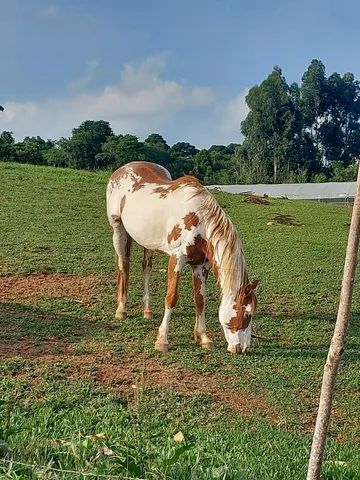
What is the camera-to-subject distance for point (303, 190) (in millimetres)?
34094

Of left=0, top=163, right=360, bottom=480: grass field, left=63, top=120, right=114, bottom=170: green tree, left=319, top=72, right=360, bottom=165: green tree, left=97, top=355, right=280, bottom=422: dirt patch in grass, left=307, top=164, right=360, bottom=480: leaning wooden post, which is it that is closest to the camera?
left=307, top=164, right=360, bottom=480: leaning wooden post

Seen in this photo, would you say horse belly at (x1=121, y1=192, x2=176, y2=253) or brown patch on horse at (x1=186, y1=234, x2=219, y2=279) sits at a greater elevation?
horse belly at (x1=121, y1=192, x2=176, y2=253)

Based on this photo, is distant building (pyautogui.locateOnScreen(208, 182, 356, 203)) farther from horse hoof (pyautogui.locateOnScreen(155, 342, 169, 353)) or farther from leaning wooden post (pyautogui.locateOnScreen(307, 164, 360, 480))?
leaning wooden post (pyautogui.locateOnScreen(307, 164, 360, 480))

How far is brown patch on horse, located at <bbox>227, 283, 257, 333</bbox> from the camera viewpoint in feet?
18.5

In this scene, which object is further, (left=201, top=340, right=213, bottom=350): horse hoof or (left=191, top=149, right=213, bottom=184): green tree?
(left=191, top=149, right=213, bottom=184): green tree

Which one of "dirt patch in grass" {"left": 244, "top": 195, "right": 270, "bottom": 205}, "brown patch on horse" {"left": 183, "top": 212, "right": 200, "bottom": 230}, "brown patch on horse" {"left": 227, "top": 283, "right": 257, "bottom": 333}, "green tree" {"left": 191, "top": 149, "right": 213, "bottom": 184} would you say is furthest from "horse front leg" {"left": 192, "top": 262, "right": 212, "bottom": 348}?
"green tree" {"left": 191, "top": 149, "right": 213, "bottom": 184}

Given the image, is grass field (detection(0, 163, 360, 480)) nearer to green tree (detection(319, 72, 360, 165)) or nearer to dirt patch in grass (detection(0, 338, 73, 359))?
dirt patch in grass (detection(0, 338, 73, 359))

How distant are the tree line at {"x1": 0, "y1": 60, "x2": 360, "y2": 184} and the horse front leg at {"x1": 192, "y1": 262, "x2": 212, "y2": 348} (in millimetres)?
24352

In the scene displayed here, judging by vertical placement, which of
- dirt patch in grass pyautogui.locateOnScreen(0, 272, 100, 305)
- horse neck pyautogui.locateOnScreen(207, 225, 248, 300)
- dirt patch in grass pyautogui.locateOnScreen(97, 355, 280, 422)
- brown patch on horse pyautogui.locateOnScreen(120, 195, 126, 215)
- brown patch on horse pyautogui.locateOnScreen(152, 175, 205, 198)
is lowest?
dirt patch in grass pyautogui.locateOnScreen(97, 355, 280, 422)

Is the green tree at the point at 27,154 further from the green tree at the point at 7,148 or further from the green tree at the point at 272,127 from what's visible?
the green tree at the point at 272,127

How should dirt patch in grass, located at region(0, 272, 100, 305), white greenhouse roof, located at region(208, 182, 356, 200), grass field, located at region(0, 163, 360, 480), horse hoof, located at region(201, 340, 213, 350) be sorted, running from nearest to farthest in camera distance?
grass field, located at region(0, 163, 360, 480) < horse hoof, located at region(201, 340, 213, 350) < dirt patch in grass, located at region(0, 272, 100, 305) < white greenhouse roof, located at region(208, 182, 356, 200)

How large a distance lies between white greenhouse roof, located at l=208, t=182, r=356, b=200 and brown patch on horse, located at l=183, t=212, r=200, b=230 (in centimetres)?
2575

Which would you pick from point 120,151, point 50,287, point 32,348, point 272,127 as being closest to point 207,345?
point 32,348

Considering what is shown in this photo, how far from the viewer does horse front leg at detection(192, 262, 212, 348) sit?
594 cm
